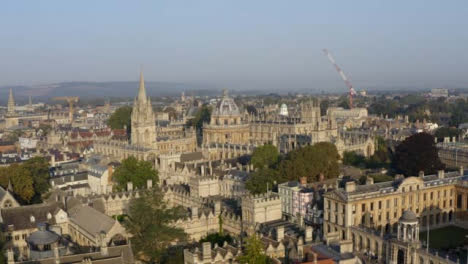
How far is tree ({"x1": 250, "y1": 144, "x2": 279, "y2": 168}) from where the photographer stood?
80125 mm

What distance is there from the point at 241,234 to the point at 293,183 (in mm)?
10903

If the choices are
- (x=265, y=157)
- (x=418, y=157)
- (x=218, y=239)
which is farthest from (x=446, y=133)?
(x=218, y=239)

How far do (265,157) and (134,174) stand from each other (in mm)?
21333

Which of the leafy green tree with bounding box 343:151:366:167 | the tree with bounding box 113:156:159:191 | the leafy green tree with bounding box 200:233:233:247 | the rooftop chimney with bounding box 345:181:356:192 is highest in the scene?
the rooftop chimney with bounding box 345:181:356:192

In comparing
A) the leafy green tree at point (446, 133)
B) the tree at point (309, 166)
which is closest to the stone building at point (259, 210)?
the tree at point (309, 166)

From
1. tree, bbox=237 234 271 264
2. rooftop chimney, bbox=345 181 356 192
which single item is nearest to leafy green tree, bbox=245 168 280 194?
rooftop chimney, bbox=345 181 356 192

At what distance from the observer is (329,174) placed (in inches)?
2694

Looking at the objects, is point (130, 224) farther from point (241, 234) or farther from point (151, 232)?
point (241, 234)

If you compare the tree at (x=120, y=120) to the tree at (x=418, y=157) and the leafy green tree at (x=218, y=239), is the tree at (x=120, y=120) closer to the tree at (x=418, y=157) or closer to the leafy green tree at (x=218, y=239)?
the tree at (x=418, y=157)

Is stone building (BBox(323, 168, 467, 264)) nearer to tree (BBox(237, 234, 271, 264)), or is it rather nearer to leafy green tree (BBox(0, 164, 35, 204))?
tree (BBox(237, 234, 271, 264))

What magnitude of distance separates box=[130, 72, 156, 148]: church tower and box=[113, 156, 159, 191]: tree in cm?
2686

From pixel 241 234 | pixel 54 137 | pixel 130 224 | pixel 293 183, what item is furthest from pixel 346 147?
pixel 54 137

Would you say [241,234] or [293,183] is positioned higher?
[293,183]

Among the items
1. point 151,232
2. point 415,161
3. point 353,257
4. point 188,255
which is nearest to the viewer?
point 353,257
